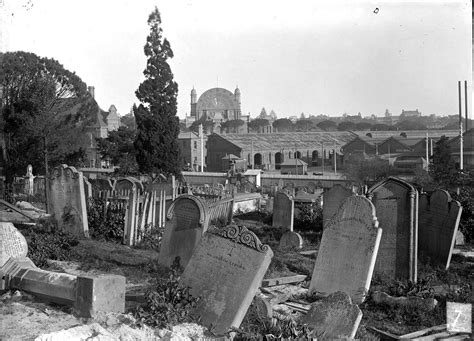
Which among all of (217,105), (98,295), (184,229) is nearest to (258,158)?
(184,229)

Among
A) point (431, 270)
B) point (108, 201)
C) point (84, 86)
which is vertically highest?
point (84, 86)

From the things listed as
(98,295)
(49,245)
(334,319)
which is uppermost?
(98,295)

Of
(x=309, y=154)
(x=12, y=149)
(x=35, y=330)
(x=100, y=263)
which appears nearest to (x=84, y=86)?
(x=12, y=149)

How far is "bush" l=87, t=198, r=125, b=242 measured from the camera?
13.2 metres

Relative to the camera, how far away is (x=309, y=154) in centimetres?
6919

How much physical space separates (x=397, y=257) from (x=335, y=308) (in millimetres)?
3717

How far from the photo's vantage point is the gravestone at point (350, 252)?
7.96m

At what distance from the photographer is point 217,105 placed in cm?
12062

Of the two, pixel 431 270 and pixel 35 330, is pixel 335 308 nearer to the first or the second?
pixel 35 330

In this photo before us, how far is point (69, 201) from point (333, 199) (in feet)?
19.6

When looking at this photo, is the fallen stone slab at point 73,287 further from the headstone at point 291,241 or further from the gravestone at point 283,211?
the gravestone at point 283,211

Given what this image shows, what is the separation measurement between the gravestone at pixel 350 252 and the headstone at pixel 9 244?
3957mm

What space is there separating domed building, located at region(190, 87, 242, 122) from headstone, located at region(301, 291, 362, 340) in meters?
107

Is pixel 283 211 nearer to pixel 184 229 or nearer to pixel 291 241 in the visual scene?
pixel 291 241
